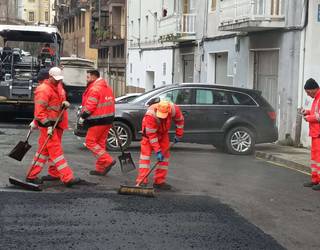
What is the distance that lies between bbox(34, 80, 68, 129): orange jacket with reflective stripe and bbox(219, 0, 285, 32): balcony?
9864 mm

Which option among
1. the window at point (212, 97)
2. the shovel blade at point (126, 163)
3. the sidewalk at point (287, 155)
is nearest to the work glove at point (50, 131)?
the shovel blade at point (126, 163)

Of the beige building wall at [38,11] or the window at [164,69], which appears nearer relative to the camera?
the window at [164,69]

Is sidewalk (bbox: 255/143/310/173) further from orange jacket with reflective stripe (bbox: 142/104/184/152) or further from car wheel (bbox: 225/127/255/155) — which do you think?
orange jacket with reflective stripe (bbox: 142/104/184/152)

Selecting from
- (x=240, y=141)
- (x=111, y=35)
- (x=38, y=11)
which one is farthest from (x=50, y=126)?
(x=38, y=11)

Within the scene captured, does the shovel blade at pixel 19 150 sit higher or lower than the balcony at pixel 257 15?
lower

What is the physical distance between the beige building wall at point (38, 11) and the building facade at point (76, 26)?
1193 inches

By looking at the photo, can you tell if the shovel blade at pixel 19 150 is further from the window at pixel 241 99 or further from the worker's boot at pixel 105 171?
the window at pixel 241 99

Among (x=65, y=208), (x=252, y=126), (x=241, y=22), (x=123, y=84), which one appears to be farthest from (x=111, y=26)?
(x=65, y=208)

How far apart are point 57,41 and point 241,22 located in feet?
21.2

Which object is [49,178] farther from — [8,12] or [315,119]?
[8,12]

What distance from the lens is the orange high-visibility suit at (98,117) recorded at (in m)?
9.88

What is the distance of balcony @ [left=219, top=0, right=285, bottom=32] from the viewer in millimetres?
17625

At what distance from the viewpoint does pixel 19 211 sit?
7.23 metres

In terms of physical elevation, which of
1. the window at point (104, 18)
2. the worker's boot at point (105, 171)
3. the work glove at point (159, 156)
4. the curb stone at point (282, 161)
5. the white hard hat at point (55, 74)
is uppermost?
the window at point (104, 18)
